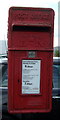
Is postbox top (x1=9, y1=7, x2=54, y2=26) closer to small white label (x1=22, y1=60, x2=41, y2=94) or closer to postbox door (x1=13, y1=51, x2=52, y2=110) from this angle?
postbox door (x1=13, y1=51, x2=52, y2=110)

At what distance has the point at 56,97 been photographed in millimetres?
3777

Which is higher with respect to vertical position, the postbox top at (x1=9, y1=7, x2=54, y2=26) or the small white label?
the postbox top at (x1=9, y1=7, x2=54, y2=26)

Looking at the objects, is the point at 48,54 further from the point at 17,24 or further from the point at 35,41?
the point at 17,24

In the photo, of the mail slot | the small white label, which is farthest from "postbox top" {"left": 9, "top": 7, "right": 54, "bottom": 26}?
the small white label

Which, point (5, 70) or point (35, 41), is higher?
point (35, 41)

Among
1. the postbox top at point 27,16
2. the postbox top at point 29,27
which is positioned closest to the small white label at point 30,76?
the postbox top at point 29,27

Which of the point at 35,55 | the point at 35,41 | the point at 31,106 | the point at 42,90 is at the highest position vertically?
the point at 35,41

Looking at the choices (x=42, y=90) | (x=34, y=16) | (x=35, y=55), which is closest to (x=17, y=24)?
(x=34, y=16)

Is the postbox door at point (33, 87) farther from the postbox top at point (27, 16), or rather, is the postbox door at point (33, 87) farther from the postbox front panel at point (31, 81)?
the postbox top at point (27, 16)

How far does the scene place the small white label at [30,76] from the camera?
3.06 meters

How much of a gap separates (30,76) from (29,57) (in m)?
0.26

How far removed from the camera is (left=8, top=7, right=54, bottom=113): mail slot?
3.02 meters

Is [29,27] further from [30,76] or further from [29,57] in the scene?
[30,76]

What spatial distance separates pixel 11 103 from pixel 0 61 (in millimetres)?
1036
